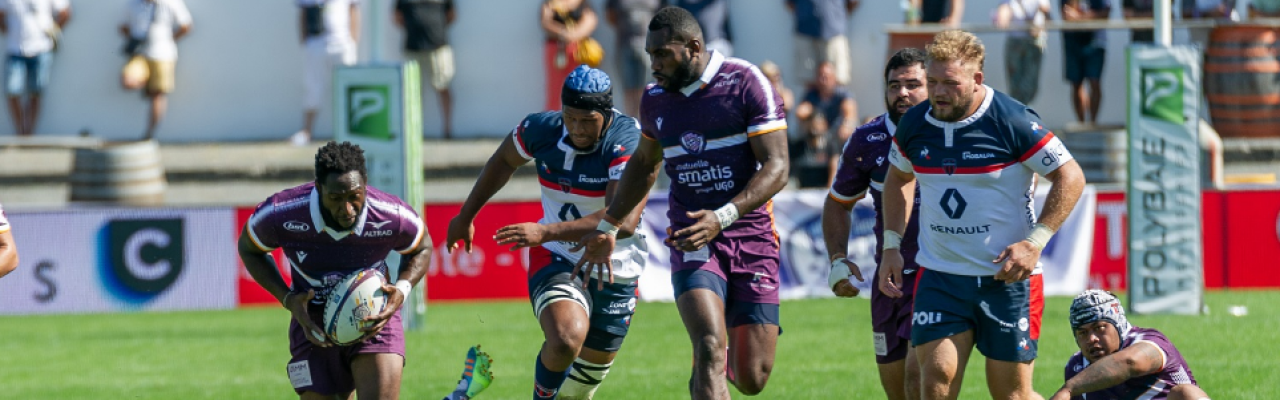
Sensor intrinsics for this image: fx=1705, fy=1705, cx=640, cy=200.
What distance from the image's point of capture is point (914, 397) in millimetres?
7930

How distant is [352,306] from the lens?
26.3 feet

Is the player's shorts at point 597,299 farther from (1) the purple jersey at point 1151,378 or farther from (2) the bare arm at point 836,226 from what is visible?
(1) the purple jersey at point 1151,378

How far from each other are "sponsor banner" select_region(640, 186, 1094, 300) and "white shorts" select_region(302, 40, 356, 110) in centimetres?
555

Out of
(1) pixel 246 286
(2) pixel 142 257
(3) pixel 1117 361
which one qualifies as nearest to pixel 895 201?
(3) pixel 1117 361

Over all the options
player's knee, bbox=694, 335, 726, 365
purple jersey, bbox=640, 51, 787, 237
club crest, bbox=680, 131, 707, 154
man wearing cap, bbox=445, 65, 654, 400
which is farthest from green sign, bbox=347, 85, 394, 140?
player's knee, bbox=694, 335, 726, 365

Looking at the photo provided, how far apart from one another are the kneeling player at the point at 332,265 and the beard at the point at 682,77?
A: 145 centimetres

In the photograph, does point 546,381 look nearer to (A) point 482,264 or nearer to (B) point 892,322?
(B) point 892,322

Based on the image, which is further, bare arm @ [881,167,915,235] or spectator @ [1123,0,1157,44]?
spectator @ [1123,0,1157,44]

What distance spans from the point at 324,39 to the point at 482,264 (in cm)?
480

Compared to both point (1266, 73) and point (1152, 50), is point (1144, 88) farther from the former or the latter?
point (1266, 73)

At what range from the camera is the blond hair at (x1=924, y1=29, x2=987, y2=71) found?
6934 mm

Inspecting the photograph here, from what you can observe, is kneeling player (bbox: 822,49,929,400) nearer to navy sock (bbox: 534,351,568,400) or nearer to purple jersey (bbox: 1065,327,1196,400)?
purple jersey (bbox: 1065,327,1196,400)

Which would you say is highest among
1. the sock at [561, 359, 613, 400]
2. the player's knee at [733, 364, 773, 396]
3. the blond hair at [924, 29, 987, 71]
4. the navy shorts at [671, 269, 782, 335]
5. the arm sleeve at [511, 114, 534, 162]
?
the blond hair at [924, 29, 987, 71]

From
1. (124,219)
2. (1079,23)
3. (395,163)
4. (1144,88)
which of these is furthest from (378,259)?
(1079,23)
